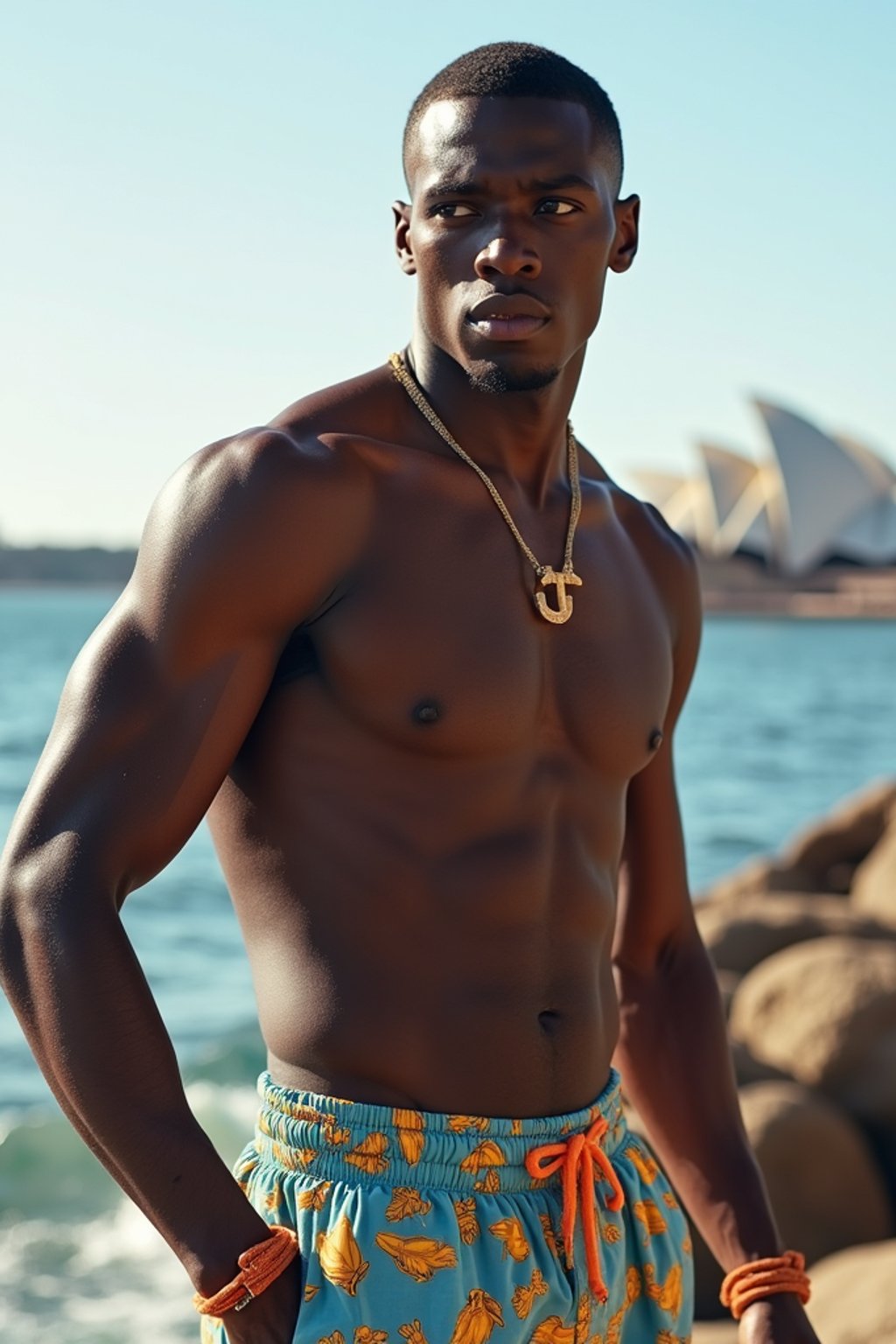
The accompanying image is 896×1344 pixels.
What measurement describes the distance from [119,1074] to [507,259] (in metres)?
0.85

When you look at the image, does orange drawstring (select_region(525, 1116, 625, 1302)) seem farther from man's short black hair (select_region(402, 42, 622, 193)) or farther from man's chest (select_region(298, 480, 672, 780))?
man's short black hair (select_region(402, 42, 622, 193))

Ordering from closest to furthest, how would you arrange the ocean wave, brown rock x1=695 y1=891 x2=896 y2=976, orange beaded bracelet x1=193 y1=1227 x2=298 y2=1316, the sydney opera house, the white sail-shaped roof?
orange beaded bracelet x1=193 y1=1227 x2=298 y2=1316
the ocean wave
brown rock x1=695 y1=891 x2=896 y2=976
the white sail-shaped roof
the sydney opera house

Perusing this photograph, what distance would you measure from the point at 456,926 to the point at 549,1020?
6.2 inches

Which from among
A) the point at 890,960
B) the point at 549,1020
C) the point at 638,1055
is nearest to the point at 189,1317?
the point at 890,960

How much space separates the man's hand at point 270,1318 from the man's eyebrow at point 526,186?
3.41 ft

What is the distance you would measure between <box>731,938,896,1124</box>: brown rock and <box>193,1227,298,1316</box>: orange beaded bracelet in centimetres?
350

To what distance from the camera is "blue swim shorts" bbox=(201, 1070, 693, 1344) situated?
5.26ft

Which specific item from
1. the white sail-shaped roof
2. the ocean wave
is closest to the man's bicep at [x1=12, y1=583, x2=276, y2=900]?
the ocean wave

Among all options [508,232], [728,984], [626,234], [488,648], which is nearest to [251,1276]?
[488,648]

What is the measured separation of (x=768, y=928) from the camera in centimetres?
641

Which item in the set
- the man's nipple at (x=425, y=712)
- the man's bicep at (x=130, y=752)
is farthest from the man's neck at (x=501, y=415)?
the man's bicep at (x=130, y=752)

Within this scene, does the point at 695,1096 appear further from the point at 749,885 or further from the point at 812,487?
the point at 812,487

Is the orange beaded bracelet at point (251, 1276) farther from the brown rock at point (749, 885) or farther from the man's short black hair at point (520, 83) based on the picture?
the brown rock at point (749, 885)

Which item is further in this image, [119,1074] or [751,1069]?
[751,1069]
